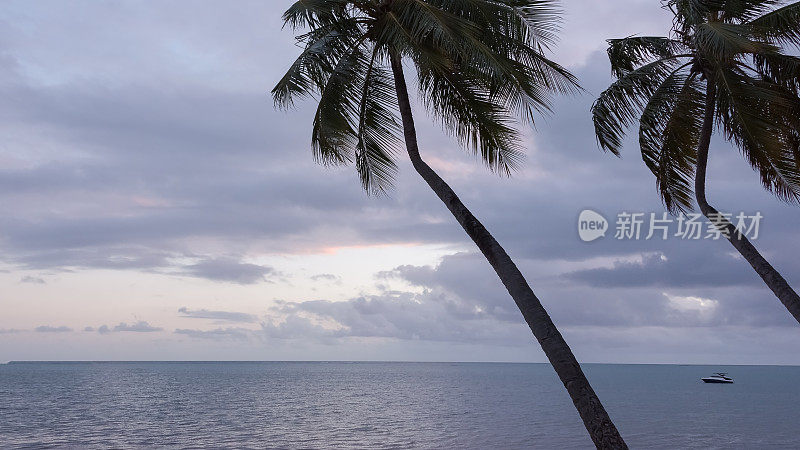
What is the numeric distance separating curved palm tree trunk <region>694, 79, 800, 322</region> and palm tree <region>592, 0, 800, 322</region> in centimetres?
2

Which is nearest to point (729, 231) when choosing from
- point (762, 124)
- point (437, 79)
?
point (762, 124)

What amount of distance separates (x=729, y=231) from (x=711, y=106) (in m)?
2.77

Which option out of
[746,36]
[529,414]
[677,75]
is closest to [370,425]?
[529,414]

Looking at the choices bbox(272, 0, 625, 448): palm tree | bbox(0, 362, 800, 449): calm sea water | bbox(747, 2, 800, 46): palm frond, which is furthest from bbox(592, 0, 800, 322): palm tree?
bbox(0, 362, 800, 449): calm sea water

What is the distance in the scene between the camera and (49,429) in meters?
55.4

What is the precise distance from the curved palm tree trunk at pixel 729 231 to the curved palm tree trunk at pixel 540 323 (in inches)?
284

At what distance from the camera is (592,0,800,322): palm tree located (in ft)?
48.3

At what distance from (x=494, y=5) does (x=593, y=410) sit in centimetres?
641

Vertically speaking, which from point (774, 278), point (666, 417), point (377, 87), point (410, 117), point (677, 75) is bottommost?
point (666, 417)

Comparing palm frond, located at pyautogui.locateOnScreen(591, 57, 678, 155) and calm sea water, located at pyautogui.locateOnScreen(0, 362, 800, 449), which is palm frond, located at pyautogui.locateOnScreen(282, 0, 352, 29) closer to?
palm frond, located at pyautogui.locateOnScreen(591, 57, 678, 155)

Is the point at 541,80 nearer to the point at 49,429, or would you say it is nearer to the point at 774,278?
the point at 774,278

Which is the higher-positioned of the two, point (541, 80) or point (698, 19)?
point (698, 19)

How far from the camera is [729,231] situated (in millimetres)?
15414

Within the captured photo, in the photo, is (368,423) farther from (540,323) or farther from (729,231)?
(540,323)
